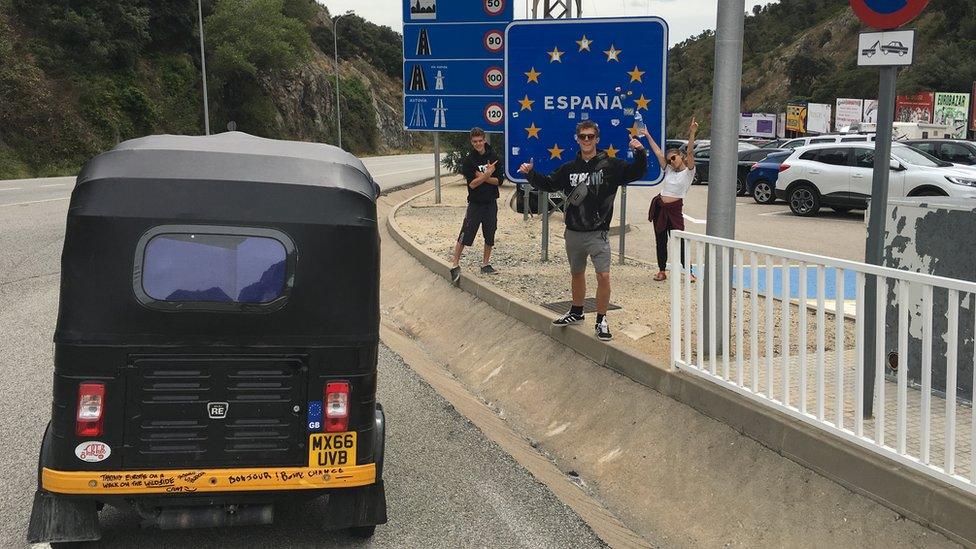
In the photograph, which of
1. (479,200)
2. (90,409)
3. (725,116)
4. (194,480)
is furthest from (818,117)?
(90,409)

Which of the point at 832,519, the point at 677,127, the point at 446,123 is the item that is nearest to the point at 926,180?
the point at 446,123

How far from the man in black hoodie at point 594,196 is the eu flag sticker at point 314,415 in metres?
3.42

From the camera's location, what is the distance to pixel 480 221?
11172 mm

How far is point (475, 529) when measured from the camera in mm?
4840

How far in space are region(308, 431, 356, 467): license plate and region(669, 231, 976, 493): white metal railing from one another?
228cm

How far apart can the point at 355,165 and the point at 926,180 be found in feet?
53.0

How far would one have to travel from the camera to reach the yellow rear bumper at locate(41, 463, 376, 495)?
13.1 ft

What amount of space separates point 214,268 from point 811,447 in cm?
304

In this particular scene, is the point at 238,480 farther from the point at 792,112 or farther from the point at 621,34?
the point at 792,112

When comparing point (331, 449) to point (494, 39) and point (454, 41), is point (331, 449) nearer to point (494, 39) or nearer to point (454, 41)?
point (494, 39)

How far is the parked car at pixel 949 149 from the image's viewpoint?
21.7m

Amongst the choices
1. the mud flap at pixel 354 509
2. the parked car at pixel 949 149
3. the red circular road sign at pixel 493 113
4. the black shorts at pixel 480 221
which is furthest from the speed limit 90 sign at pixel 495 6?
the mud flap at pixel 354 509

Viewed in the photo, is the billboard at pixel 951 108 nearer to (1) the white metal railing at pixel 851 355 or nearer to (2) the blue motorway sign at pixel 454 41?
(2) the blue motorway sign at pixel 454 41

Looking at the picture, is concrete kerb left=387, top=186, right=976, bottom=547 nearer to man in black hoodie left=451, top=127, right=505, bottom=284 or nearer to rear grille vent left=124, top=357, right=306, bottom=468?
rear grille vent left=124, top=357, right=306, bottom=468
